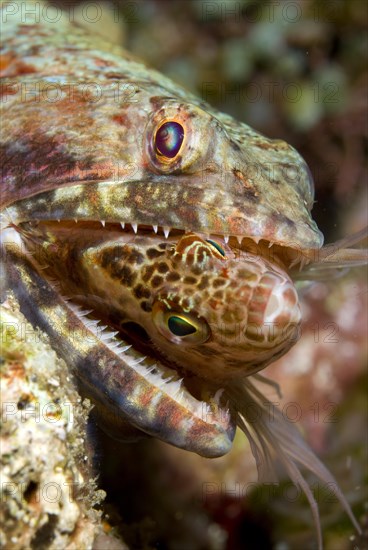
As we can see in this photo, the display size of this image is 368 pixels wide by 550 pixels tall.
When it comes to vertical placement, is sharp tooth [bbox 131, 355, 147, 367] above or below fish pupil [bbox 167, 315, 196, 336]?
A: below

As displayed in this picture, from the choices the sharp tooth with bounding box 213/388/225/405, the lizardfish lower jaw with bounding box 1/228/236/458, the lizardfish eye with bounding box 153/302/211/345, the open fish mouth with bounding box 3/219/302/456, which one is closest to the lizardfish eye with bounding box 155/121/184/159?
the open fish mouth with bounding box 3/219/302/456

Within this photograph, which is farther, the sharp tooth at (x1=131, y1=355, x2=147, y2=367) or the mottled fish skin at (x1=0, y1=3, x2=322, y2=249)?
the sharp tooth at (x1=131, y1=355, x2=147, y2=367)

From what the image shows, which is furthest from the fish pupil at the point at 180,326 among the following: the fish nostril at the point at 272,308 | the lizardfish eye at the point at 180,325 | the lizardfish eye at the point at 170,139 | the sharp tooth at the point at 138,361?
the lizardfish eye at the point at 170,139

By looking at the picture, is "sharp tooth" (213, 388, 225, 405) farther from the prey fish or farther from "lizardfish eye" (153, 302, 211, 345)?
"lizardfish eye" (153, 302, 211, 345)

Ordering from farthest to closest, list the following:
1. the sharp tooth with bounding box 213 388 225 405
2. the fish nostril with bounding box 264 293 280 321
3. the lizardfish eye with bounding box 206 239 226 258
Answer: the sharp tooth with bounding box 213 388 225 405, the lizardfish eye with bounding box 206 239 226 258, the fish nostril with bounding box 264 293 280 321

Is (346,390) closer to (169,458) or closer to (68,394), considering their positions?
(169,458)

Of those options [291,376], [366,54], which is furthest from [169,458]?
[366,54]

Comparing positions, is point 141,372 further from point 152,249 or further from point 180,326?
point 152,249
